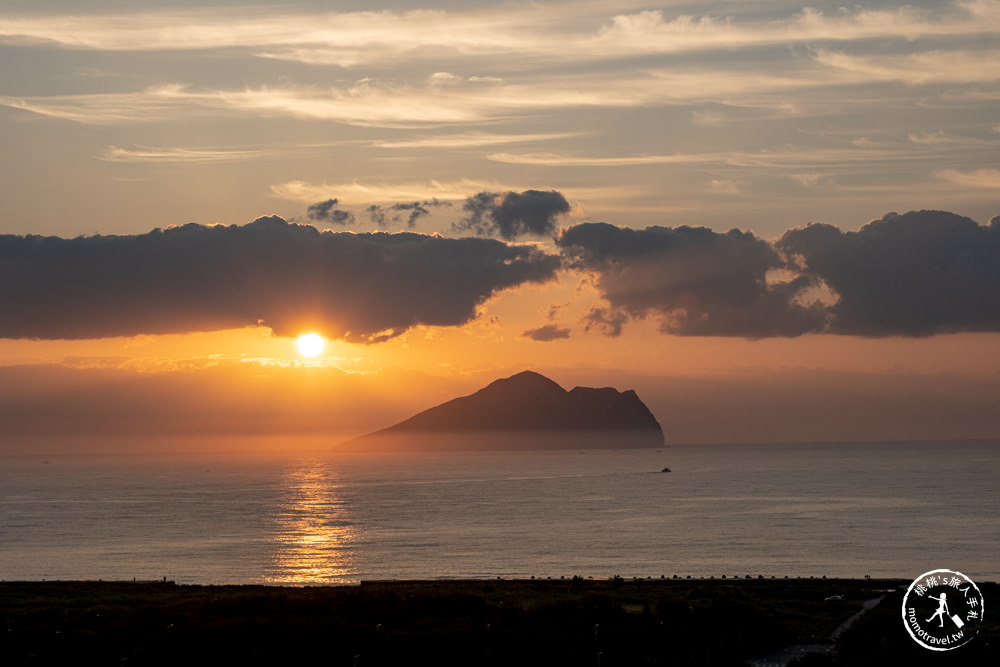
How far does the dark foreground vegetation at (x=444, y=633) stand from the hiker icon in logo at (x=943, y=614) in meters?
1.15

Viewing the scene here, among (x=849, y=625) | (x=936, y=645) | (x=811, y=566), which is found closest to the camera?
(x=936, y=645)

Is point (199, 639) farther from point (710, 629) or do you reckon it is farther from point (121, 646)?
point (710, 629)

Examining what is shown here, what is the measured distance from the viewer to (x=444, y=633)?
7000 cm

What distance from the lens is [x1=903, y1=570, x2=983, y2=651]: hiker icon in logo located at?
220ft

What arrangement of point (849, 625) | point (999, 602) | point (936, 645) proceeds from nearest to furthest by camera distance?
point (936, 645), point (849, 625), point (999, 602)

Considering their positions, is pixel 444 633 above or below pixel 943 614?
above

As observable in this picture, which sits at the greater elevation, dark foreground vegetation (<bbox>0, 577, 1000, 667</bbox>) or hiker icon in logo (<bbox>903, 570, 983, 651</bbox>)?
dark foreground vegetation (<bbox>0, 577, 1000, 667</bbox>)

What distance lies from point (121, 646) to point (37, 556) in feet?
351

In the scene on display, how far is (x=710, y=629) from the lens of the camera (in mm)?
72250

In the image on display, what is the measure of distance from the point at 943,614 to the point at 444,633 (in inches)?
1398

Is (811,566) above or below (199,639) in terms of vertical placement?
below

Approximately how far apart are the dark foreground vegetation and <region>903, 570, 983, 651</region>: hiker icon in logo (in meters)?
1.15

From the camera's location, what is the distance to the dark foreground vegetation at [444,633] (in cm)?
6550

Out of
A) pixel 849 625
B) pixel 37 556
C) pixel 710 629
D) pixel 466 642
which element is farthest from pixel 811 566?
pixel 37 556
